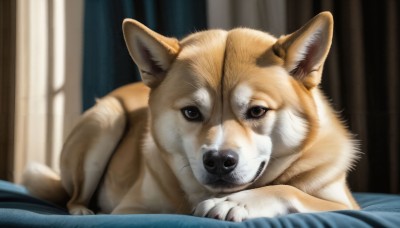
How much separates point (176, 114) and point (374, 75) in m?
1.71

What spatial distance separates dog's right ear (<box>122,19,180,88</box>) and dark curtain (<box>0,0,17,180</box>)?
2.12 m

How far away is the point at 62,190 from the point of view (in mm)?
2141

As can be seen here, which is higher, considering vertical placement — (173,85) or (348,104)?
(173,85)

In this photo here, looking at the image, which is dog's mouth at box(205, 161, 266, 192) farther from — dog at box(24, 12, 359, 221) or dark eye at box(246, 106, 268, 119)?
dark eye at box(246, 106, 268, 119)

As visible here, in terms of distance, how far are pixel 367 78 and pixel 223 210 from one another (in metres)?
1.82

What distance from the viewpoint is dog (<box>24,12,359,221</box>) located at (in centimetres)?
131

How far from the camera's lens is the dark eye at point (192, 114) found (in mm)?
1403

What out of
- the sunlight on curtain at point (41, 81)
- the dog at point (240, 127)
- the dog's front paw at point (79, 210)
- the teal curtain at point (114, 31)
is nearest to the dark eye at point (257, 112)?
the dog at point (240, 127)

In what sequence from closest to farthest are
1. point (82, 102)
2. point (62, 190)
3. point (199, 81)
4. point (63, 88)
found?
1. point (199, 81)
2. point (62, 190)
3. point (82, 102)
4. point (63, 88)

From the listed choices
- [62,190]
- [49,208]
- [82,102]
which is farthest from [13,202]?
[82,102]

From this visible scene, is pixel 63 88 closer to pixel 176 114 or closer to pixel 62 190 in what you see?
pixel 62 190

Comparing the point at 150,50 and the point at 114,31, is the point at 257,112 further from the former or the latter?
the point at 114,31

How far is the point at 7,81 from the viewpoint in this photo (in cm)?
346

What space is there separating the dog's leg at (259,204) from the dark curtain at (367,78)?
1491mm
